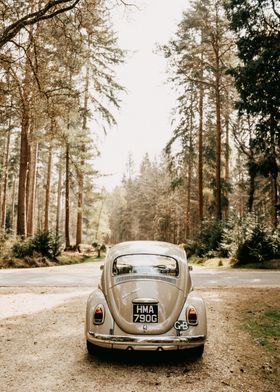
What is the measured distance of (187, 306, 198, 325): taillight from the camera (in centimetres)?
471

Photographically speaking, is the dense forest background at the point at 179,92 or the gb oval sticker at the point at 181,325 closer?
the gb oval sticker at the point at 181,325

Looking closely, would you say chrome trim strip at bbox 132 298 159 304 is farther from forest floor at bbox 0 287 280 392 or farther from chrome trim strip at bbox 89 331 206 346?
forest floor at bbox 0 287 280 392

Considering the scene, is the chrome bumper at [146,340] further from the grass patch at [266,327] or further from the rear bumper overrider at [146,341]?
the grass patch at [266,327]

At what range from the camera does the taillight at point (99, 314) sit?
15.5ft

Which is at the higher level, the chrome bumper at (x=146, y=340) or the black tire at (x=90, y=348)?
the chrome bumper at (x=146, y=340)

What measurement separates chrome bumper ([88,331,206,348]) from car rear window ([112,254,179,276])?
87 cm

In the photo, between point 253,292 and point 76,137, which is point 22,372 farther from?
point 76,137

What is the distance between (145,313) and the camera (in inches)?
182

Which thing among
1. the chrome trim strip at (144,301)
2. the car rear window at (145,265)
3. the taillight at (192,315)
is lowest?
the taillight at (192,315)

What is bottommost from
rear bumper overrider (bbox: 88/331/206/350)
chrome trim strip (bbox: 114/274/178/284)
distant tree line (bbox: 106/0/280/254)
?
rear bumper overrider (bbox: 88/331/206/350)

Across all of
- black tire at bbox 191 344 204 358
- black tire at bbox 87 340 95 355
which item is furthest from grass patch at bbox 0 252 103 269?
black tire at bbox 191 344 204 358

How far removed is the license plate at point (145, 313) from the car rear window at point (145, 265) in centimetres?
49

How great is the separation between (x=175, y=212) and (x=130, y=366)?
46581 millimetres

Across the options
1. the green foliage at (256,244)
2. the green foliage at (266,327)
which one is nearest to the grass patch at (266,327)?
the green foliage at (266,327)
